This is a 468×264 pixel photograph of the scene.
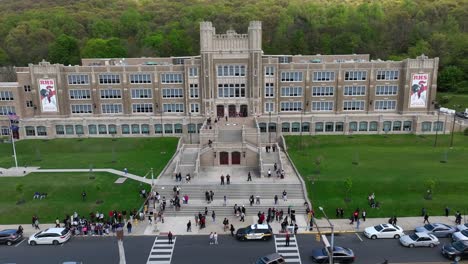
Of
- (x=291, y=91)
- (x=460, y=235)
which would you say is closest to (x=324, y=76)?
(x=291, y=91)

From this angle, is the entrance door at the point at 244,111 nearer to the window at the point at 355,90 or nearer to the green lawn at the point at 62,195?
the window at the point at 355,90

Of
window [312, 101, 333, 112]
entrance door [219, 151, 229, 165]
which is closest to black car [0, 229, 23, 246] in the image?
entrance door [219, 151, 229, 165]

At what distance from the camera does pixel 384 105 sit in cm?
7956

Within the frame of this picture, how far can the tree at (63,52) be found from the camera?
117750mm

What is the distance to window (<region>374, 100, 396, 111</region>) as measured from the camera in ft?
260

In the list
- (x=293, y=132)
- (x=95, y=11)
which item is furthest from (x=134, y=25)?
(x=293, y=132)

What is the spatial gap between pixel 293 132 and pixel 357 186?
26.2m

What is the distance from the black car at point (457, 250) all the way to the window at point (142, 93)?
59.6m

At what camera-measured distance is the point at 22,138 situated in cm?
7600

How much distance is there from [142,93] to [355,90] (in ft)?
140

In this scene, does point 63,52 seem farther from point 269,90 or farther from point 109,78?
point 269,90

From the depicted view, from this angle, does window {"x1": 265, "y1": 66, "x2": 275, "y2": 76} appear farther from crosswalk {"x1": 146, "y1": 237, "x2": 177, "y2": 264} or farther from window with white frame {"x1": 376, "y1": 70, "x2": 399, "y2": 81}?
crosswalk {"x1": 146, "y1": 237, "x2": 177, "y2": 264}

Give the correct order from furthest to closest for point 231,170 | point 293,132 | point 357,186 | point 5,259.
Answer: point 293,132
point 231,170
point 357,186
point 5,259

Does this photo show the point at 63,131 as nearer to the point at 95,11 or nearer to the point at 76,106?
the point at 76,106
